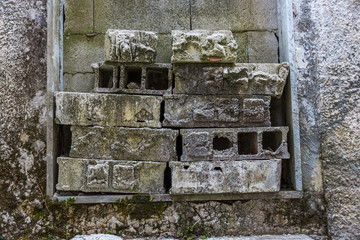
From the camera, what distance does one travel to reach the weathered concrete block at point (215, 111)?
258 centimetres

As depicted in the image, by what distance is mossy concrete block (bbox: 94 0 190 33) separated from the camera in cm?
288

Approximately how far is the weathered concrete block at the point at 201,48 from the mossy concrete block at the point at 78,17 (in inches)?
38.1

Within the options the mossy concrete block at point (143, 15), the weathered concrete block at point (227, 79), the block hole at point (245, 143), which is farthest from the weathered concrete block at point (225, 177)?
the mossy concrete block at point (143, 15)

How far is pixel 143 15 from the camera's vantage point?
2.90 metres

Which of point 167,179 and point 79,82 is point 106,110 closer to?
point 79,82

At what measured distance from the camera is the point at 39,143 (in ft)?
8.41

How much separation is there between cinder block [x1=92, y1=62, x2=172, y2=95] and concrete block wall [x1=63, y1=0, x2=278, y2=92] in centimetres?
17

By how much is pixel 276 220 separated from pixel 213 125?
1.09 metres

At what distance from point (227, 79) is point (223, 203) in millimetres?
1176

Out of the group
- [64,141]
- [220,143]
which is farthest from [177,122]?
[64,141]

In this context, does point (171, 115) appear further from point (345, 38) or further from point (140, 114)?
point (345, 38)

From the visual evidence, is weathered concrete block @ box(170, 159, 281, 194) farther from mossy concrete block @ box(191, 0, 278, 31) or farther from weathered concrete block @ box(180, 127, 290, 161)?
mossy concrete block @ box(191, 0, 278, 31)

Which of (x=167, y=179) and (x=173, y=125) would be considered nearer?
(x=173, y=125)

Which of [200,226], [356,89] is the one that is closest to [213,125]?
[200,226]
